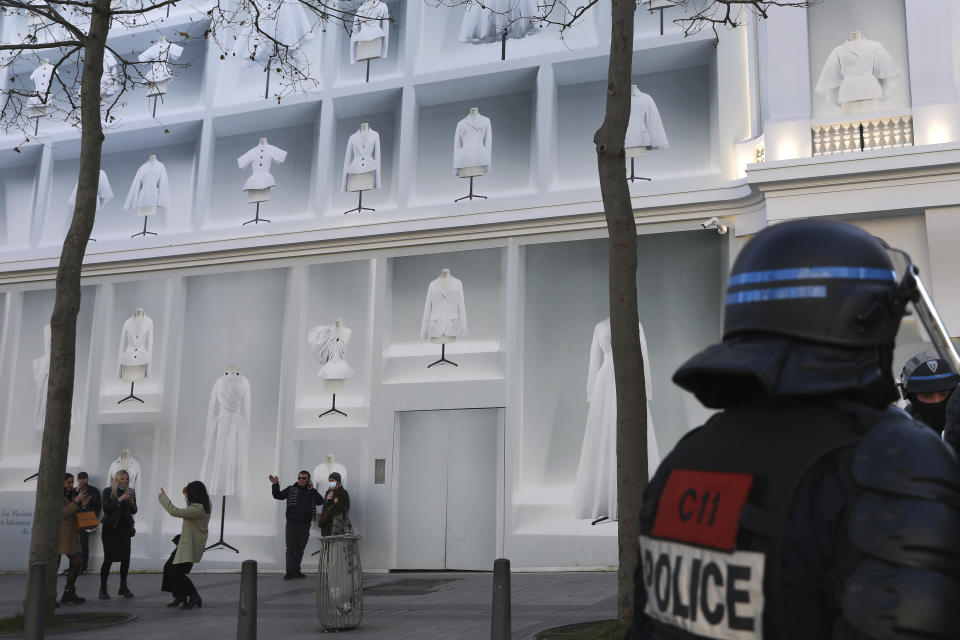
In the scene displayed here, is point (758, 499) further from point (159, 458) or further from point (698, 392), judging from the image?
point (159, 458)

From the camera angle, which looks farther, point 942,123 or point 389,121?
point 389,121

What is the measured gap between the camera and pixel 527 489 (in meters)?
14.5

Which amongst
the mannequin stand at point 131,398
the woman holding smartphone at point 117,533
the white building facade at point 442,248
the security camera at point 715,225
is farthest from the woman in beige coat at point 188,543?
the security camera at point 715,225

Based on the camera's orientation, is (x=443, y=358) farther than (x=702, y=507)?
Yes

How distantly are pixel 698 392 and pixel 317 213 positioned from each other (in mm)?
15763

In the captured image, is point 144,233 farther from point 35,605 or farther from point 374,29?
point 35,605

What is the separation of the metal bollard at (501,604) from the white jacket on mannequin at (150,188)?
14.3 metres

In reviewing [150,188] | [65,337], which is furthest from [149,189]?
[65,337]

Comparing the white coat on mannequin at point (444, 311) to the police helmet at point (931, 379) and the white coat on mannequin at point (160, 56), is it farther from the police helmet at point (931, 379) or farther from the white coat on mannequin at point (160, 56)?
the police helmet at point (931, 379)

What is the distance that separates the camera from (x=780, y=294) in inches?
61.1

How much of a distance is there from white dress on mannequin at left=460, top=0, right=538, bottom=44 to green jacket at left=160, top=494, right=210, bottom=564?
30.9ft

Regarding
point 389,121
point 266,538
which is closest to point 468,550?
point 266,538

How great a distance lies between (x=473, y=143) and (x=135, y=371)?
7.77 m

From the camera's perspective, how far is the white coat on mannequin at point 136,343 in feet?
57.7
